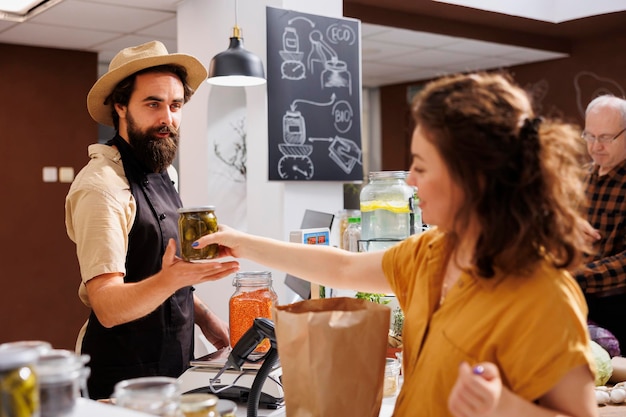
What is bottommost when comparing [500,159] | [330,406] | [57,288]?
[57,288]

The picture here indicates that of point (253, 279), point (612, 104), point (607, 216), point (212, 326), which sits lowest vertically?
point (212, 326)

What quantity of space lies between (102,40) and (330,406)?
5.48 meters

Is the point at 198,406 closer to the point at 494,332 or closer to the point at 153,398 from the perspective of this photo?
the point at 153,398

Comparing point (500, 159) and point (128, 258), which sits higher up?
point (500, 159)

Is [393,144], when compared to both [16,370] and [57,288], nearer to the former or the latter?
[57,288]

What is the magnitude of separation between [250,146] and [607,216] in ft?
7.72

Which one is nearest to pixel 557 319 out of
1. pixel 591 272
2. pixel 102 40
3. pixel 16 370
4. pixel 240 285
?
pixel 16 370

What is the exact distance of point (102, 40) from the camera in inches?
250

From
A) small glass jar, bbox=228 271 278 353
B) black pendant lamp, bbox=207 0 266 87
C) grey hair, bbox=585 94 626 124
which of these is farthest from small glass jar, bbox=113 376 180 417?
grey hair, bbox=585 94 626 124

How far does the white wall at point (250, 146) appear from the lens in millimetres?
4820

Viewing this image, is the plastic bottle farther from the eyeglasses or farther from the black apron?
the eyeglasses

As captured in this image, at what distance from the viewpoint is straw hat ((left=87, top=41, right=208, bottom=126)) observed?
2502mm

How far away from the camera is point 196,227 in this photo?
1917mm

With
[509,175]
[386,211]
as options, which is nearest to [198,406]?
[509,175]
